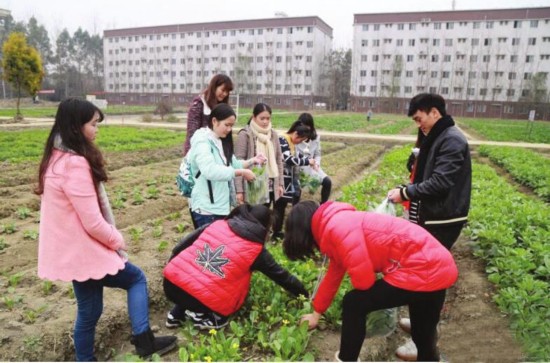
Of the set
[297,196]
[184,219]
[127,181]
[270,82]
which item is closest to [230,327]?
[297,196]

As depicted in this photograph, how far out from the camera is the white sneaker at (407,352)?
3168mm

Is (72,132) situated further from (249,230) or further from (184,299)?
(184,299)

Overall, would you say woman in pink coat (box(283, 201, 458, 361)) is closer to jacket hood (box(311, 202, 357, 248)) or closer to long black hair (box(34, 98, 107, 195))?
jacket hood (box(311, 202, 357, 248))

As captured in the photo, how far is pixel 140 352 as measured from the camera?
2.78 m

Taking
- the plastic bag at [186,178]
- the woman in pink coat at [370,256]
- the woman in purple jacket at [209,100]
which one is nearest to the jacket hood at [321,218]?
the woman in pink coat at [370,256]

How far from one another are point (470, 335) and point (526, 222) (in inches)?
104

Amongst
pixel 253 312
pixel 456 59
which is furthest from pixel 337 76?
pixel 253 312

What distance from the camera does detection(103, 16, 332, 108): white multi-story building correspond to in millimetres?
63531

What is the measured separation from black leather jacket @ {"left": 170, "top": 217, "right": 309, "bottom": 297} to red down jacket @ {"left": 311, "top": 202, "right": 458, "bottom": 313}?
28.1 inches

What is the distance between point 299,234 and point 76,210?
1307 mm

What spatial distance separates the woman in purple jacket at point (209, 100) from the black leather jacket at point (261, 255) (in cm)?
157

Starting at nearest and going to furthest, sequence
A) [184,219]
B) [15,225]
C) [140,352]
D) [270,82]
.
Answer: [140,352] → [15,225] → [184,219] → [270,82]

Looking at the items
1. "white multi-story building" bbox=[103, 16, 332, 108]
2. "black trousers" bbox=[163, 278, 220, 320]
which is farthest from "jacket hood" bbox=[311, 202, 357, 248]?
"white multi-story building" bbox=[103, 16, 332, 108]

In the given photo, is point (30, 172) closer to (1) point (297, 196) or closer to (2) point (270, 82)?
(1) point (297, 196)
